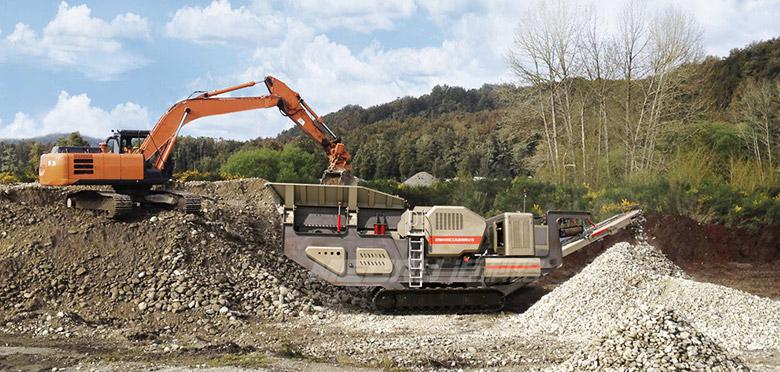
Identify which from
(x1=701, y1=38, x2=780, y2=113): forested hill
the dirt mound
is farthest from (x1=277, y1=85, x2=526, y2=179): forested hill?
the dirt mound

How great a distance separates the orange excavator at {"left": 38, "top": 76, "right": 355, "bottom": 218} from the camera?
47.2ft

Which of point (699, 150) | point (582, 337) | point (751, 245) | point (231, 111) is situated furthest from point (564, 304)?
point (699, 150)

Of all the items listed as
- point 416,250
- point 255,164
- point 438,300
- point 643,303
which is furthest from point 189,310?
point 255,164

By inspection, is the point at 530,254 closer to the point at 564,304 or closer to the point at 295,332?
the point at 564,304

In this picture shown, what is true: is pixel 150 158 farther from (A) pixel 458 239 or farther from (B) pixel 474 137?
(B) pixel 474 137

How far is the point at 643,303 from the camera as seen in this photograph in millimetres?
10352

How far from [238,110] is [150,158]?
2.15 metres

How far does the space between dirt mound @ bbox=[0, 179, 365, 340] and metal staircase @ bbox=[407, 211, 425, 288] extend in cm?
157

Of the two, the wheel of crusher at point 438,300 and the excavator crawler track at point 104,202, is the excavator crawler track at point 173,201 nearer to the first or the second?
the excavator crawler track at point 104,202

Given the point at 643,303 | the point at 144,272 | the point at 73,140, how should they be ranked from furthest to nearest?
the point at 73,140 < the point at 144,272 < the point at 643,303

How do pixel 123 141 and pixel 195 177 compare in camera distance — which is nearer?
pixel 123 141

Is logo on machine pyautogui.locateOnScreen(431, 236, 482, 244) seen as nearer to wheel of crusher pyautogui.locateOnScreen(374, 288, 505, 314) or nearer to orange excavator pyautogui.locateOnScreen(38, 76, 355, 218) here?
wheel of crusher pyautogui.locateOnScreen(374, 288, 505, 314)

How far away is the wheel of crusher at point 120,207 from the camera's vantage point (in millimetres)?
13969

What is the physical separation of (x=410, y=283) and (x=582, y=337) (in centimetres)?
362
